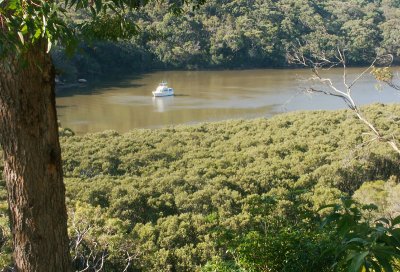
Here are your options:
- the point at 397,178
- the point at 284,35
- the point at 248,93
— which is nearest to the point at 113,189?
the point at 397,178

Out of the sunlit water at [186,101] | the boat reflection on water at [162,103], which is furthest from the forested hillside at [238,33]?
the boat reflection on water at [162,103]

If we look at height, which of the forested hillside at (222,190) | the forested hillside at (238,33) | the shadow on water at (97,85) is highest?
the forested hillside at (238,33)

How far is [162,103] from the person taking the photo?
2141 cm

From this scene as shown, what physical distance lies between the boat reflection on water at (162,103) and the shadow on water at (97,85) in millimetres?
4193

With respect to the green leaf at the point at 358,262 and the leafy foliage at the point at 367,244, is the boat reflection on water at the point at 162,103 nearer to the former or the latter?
the leafy foliage at the point at 367,244

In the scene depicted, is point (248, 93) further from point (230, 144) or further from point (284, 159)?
point (284, 159)

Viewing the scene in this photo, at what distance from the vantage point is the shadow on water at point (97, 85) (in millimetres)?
24969

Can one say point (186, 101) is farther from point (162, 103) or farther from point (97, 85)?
point (97, 85)

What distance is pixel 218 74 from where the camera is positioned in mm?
32625

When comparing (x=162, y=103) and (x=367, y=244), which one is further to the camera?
(x=162, y=103)

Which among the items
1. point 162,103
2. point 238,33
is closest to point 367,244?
point 162,103

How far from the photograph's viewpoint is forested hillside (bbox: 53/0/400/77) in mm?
32375

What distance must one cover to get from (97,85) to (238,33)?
1331 cm

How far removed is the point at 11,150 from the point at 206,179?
250 inches
